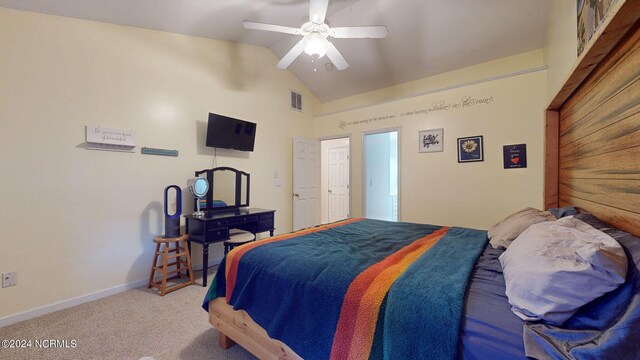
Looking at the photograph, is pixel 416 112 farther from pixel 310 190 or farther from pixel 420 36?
pixel 310 190

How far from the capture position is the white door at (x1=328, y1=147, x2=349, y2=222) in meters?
6.15

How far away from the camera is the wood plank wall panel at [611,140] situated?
3.57 ft

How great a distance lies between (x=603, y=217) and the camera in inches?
53.4

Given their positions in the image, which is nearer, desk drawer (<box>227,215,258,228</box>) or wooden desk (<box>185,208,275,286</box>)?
wooden desk (<box>185,208,275,286</box>)

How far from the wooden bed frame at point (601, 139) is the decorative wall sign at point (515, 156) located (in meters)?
1.05

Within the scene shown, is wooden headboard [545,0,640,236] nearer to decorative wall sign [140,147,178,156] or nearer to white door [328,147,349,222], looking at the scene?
decorative wall sign [140,147,178,156]

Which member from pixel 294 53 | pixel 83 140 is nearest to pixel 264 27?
pixel 294 53

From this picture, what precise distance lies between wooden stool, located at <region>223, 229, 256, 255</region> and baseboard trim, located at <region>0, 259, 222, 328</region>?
36.2 inches

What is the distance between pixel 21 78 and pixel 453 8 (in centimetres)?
422

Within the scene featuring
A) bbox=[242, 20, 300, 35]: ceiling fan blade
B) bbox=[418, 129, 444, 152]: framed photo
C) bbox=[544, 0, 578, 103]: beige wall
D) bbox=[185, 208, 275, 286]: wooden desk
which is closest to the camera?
bbox=[544, 0, 578, 103]: beige wall

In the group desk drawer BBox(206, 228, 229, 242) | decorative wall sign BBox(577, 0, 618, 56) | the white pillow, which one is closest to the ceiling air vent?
desk drawer BBox(206, 228, 229, 242)

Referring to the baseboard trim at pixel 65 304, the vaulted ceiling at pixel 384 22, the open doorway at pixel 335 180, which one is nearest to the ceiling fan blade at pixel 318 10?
the vaulted ceiling at pixel 384 22

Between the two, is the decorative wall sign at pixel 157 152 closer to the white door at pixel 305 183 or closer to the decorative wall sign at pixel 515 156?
the white door at pixel 305 183

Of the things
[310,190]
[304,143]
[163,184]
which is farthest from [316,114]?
[163,184]
